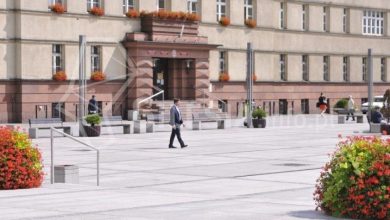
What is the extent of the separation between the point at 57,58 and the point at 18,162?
32710 mm

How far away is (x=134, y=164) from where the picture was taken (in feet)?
82.4

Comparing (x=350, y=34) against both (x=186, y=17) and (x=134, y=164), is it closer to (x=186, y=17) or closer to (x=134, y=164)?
(x=186, y=17)

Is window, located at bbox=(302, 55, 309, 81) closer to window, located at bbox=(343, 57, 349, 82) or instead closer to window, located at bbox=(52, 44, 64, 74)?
window, located at bbox=(343, 57, 349, 82)

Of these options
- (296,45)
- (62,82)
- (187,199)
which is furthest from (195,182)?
(296,45)

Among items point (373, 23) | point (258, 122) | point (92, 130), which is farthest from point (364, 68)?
point (92, 130)

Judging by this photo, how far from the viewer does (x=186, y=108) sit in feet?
178

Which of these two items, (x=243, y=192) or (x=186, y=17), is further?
(x=186, y=17)

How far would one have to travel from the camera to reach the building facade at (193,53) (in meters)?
48.6

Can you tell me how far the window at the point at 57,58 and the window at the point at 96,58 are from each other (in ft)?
6.96

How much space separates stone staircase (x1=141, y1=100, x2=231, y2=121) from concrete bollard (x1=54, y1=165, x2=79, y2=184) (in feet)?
101

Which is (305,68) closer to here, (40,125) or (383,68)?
(383,68)

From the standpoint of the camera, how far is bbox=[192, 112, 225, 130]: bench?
4518 cm

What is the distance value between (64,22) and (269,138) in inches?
656

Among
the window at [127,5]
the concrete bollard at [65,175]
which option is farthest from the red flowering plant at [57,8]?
the concrete bollard at [65,175]
